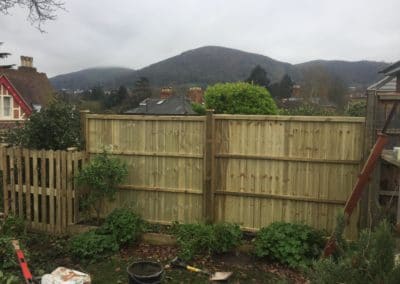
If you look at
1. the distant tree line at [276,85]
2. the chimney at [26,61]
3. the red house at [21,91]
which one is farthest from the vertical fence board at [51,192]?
the chimney at [26,61]

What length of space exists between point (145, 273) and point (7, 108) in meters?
25.7

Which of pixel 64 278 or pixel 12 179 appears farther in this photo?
pixel 12 179

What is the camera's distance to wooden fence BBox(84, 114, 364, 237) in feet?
16.8

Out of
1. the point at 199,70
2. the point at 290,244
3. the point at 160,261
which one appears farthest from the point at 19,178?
the point at 199,70

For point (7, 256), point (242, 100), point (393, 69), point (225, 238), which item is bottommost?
point (7, 256)

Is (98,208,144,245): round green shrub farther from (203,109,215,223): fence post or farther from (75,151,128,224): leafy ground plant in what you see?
(203,109,215,223): fence post

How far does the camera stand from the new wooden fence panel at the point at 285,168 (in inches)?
199

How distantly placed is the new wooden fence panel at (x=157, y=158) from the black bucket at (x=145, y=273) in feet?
5.09

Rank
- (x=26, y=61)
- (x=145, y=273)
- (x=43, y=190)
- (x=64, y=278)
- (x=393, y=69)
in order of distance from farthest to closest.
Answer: (x=26, y=61), (x=393, y=69), (x=43, y=190), (x=145, y=273), (x=64, y=278)

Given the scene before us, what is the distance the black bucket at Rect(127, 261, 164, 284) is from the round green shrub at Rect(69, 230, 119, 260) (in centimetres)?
89

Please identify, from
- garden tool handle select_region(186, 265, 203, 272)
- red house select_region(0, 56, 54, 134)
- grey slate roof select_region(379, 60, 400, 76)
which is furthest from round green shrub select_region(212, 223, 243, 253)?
red house select_region(0, 56, 54, 134)

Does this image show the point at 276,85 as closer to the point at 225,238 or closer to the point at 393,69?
the point at 393,69

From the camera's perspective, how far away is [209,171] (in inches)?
218

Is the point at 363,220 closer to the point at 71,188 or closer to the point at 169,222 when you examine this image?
the point at 169,222
